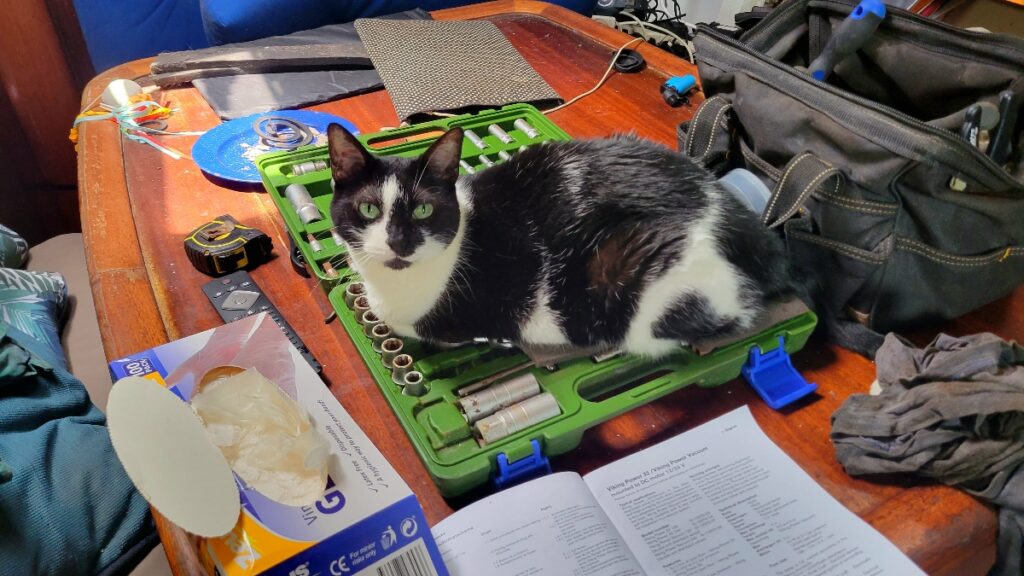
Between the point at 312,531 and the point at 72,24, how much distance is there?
1.68 meters

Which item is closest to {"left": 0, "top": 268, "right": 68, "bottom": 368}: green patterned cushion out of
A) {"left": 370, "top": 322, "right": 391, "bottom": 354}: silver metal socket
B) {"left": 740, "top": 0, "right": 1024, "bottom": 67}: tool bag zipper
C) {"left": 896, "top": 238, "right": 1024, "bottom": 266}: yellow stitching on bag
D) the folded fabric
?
the folded fabric

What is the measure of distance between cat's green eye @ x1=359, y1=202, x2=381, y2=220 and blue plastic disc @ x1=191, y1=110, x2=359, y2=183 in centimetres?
40

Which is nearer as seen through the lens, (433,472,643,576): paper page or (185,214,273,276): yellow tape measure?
(433,472,643,576): paper page

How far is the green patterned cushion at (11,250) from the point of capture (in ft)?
3.34

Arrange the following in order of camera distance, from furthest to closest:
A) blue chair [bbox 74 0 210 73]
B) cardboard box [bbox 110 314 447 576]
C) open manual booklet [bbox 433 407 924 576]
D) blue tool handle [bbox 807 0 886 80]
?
blue chair [bbox 74 0 210 73] → blue tool handle [bbox 807 0 886 80] → open manual booklet [bbox 433 407 924 576] → cardboard box [bbox 110 314 447 576]

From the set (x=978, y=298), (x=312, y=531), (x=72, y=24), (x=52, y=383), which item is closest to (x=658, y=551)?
(x=312, y=531)

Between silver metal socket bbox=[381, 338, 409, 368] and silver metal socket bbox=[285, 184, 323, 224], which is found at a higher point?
silver metal socket bbox=[285, 184, 323, 224]

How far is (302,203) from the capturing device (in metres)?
0.84

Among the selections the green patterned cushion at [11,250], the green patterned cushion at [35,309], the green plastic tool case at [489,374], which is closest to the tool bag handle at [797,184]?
the green plastic tool case at [489,374]

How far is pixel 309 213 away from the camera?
83 centimetres

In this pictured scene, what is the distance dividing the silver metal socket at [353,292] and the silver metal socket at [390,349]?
0.25 ft

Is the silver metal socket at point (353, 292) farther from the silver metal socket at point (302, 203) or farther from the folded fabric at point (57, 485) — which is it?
the folded fabric at point (57, 485)

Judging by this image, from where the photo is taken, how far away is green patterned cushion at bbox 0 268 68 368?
858 millimetres

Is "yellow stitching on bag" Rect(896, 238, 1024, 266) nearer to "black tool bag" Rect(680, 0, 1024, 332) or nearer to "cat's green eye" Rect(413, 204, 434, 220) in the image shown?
"black tool bag" Rect(680, 0, 1024, 332)
